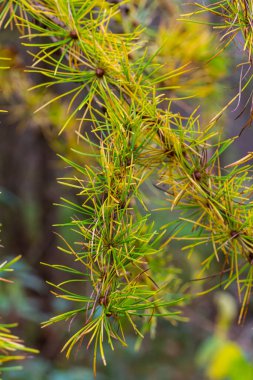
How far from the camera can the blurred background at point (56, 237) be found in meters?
1.36

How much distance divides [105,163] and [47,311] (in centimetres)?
156

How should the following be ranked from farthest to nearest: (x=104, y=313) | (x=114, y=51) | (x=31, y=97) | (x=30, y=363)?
(x=30, y=363) → (x=31, y=97) → (x=114, y=51) → (x=104, y=313)

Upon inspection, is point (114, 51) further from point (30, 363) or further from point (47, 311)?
point (47, 311)

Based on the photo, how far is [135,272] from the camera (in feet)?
2.39

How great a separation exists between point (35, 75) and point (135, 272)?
147cm

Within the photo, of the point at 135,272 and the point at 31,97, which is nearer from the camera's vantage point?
the point at 135,272

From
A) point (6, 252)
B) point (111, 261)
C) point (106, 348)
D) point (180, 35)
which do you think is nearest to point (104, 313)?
point (111, 261)

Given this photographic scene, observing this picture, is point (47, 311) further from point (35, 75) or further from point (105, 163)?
point (105, 163)

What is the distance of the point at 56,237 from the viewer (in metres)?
2.14

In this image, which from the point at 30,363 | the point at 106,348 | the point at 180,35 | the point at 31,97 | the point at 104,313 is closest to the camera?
the point at 104,313

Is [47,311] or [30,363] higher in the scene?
[30,363]

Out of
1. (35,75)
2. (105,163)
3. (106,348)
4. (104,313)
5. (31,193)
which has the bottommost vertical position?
(106,348)

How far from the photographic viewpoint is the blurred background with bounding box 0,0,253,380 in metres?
1.36

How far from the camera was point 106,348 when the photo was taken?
202 centimetres
